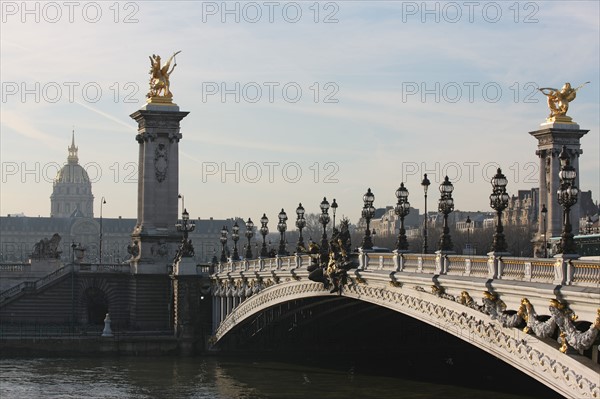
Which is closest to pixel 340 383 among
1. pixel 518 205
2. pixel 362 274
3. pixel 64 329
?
pixel 362 274

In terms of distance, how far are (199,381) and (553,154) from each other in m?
33.1

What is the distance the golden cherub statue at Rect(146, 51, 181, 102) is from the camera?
87312 mm

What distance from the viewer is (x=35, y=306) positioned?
272 feet

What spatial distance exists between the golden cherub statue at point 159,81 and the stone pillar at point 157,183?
132cm

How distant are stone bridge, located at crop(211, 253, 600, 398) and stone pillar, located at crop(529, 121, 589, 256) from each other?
124ft

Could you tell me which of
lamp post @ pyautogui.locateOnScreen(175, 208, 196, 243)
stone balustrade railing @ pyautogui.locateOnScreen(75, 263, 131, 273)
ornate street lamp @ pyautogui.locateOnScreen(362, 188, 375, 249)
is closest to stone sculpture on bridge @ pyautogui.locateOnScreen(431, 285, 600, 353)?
ornate street lamp @ pyautogui.locateOnScreen(362, 188, 375, 249)

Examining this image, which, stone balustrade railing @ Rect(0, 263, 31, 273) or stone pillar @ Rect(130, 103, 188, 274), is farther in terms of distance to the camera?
stone balustrade railing @ Rect(0, 263, 31, 273)

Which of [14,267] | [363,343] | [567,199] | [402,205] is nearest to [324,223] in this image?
[402,205]

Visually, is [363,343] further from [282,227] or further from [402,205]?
[402,205]

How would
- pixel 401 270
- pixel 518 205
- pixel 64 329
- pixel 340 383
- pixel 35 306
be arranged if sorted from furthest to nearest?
pixel 518 205 < pixel 35 306 < pixel 64 329 < pixel 340 383 < pixel 401 270

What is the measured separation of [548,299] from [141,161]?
5956cm

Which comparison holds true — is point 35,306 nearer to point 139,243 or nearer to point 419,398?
point 139,243

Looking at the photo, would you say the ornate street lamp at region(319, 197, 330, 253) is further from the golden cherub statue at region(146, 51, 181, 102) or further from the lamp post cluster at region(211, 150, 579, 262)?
the golden cherub statue at region(146, 51, 181, 102)

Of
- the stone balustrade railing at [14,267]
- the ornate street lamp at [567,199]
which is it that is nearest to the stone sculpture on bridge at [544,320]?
the ornate street lamp at [567,199]
